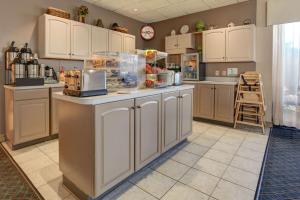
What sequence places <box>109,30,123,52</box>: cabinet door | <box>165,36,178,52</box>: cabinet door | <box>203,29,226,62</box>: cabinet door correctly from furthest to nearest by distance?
<box>165,36,178,52</box>: cabinet door
<box>109,30,123,52</box>: cabinet door
<box>203,29,226,62</box>: cabinet door

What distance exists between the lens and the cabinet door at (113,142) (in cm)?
156

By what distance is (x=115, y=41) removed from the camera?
14.5 feet

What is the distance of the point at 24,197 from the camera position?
5.68ft

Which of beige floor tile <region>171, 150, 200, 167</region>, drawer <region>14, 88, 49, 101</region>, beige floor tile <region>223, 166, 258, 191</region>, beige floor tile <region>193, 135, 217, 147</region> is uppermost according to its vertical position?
drawer <region>14, 88, 49, 101</region>

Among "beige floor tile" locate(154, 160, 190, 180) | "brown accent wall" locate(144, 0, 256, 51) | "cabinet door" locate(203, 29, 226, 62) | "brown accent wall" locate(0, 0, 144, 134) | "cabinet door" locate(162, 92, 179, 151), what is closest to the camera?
"beige floor tile" locate(154, 160, 190, 180)

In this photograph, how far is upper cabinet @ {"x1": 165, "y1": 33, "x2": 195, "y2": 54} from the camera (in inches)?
186

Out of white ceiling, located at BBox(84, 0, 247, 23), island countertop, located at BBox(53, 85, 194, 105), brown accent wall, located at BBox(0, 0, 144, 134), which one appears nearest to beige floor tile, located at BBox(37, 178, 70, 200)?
island countertop, located at BBox(53, 85, 194, 105)

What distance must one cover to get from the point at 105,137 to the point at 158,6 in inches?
148

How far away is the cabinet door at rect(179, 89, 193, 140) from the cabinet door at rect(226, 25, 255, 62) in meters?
1.79

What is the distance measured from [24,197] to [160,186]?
1.25 m

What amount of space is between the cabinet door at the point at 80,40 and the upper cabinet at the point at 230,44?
2585 millimetres

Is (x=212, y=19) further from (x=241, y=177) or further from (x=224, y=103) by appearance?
(x=241, y=177)

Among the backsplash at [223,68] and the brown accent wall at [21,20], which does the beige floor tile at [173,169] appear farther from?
the backsplash at [223,68]

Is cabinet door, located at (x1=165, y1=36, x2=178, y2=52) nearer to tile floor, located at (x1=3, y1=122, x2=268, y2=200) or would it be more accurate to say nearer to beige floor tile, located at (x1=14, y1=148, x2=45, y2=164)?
tile floor, located at (x1=3, y1=122, x2=268, y2=200)
